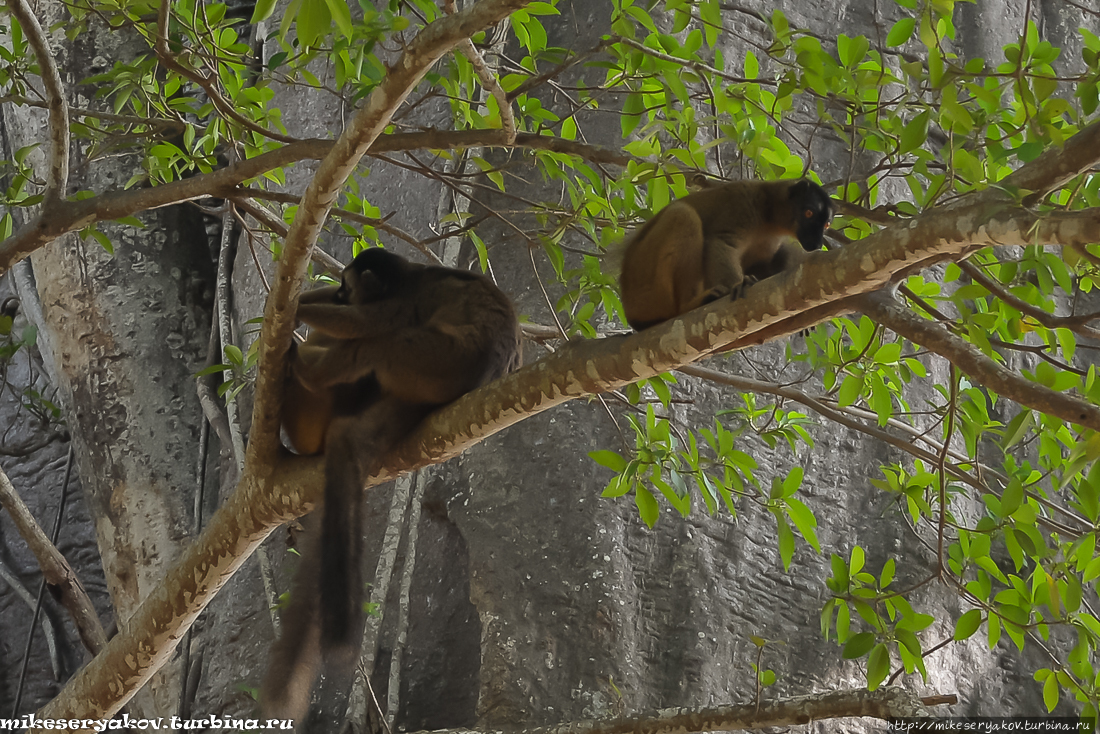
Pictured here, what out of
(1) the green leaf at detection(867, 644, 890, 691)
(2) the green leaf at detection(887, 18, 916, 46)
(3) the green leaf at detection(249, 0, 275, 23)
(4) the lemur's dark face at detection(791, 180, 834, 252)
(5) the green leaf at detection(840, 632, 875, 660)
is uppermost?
(2) the green leaf at detection(887, 18, 916, 46)

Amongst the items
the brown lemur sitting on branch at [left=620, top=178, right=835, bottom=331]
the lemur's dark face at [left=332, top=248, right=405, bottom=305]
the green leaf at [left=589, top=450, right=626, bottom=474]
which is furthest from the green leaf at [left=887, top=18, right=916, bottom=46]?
the lemur's dark face at [left=332, top=248, right=405, bottom=305]

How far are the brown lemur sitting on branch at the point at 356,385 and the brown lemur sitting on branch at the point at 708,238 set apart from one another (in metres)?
0.48

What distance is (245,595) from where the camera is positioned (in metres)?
4.98

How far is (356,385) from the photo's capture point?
311 cm

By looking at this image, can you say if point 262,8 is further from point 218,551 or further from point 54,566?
point 54,566

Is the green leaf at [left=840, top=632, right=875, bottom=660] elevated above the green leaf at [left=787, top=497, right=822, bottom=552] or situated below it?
below

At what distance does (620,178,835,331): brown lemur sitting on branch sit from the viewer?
10.4 ft

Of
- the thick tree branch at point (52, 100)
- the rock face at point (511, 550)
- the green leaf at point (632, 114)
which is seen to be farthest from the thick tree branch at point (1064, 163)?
the thick tree branch at point (52, 100)

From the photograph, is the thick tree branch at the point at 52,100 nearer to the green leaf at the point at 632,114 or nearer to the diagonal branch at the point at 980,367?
the green leaf at the point at 632,114

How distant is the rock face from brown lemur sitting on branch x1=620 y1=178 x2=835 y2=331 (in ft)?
3.87

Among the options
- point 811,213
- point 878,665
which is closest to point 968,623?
point 878,665

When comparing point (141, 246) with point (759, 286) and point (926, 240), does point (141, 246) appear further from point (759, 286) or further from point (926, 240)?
point (926, 240)

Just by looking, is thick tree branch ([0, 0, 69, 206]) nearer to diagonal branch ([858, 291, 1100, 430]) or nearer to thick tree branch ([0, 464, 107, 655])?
thick tree branch ([0, 464, 107, 655])

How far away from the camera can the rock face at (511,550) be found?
4.42 metres
